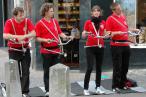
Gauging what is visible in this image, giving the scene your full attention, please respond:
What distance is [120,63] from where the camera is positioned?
359 inches

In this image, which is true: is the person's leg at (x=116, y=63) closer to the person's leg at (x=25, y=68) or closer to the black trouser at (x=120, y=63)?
the black trouser at (x=120, y=63)

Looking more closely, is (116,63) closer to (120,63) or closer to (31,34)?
(120,63)

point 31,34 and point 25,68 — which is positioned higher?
point 31,34

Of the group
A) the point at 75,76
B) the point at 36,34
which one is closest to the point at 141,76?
the point at 75,76

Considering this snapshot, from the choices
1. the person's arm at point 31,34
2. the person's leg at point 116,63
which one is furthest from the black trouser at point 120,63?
the person's arm at point 31,34

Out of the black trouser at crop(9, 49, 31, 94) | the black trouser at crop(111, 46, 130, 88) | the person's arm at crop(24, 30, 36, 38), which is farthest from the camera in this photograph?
the black trouser at crop(111, 46, 130, 88)

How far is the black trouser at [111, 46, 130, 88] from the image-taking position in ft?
29.7

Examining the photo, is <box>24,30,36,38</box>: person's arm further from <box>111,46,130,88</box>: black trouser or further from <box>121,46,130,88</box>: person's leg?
<box>121,46,130,88</box>: person's leg

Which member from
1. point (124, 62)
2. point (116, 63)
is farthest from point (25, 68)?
point (124, 62)

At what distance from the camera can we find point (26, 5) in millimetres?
12938

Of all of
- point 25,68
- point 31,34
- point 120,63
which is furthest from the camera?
point 120,63

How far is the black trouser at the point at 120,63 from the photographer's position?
29.7 ft

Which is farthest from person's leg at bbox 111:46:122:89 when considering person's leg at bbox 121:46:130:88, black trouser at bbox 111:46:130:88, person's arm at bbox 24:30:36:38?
person's arm at bbox 24:30:36:38

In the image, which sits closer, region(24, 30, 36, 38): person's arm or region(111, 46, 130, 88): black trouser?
region(24, 30, 36, 38): person's arm
